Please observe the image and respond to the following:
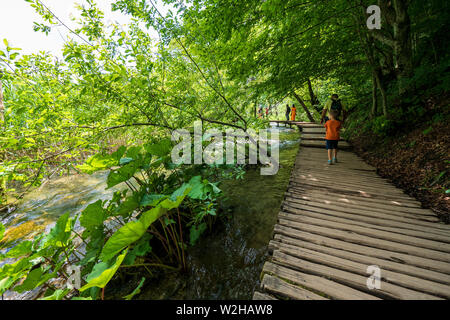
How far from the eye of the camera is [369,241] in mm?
1959

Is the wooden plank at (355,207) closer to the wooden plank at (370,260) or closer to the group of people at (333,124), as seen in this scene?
the wooden plank at (370,260)

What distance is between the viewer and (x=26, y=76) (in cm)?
251

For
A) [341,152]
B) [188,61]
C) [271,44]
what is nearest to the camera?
[271,44]

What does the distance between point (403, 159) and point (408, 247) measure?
10.1ft

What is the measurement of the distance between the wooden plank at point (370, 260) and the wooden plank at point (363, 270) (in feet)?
0.11

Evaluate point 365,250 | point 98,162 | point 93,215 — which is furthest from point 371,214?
point 98,162

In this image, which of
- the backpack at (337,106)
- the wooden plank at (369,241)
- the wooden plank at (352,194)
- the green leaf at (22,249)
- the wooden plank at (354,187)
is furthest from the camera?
the backpack at (337,106)

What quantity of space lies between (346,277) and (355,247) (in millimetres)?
473

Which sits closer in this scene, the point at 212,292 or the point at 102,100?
the point at 212,292

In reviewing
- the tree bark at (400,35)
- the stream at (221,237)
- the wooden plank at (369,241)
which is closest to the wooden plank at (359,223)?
the wooden plank at (369,241)

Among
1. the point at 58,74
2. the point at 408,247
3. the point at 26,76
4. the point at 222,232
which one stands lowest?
the point at 222,232

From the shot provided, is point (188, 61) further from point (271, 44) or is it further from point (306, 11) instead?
point (306, 11)

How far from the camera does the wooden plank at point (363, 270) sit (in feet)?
4.70
